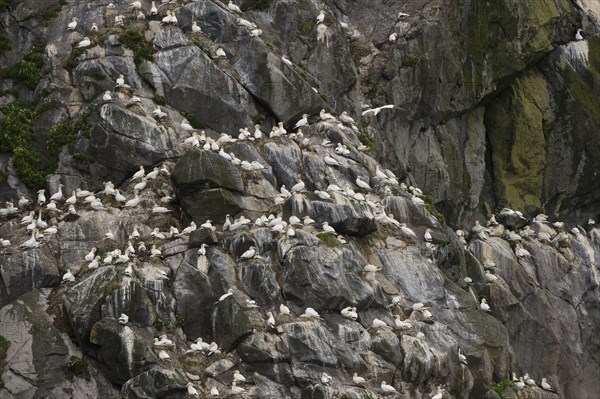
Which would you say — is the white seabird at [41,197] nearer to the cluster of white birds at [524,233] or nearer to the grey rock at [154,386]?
the grey rock at [154,386]

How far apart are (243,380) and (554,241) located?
69.4 ft

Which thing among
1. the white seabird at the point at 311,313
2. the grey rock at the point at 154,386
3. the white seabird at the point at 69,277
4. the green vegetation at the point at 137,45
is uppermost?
the green vegetation at the point at 137,45

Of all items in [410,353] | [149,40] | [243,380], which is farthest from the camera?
[149,40]

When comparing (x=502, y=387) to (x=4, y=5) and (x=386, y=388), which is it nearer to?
(x=386, y=388)

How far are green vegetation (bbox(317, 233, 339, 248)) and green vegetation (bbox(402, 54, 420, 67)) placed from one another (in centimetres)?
1377

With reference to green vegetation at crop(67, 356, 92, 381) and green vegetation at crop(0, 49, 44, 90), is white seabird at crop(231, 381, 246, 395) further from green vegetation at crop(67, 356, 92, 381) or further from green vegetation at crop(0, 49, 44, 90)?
green vegetation at crop(0, 49, 44, 90)

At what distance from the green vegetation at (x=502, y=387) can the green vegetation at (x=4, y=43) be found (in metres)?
20.4

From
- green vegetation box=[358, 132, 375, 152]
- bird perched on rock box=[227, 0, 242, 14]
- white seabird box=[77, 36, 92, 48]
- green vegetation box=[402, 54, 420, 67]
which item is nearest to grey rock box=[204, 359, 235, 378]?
green vegetation box=[358, 132, 375, 152]

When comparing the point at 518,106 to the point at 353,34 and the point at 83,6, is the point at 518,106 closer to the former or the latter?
the point at 353,34

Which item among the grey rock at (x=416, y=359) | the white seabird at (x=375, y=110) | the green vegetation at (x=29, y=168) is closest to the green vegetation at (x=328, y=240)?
the grey rock at (x=416, y=359)

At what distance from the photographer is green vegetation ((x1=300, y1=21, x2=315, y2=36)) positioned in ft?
167

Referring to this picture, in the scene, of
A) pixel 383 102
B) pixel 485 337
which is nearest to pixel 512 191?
pixel 383 102

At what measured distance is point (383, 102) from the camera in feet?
171

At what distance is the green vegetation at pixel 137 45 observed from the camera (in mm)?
46500
